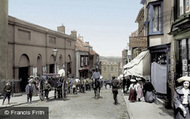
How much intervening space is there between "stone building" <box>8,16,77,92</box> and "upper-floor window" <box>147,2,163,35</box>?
33.8 ft

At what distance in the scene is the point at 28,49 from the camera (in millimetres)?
24391

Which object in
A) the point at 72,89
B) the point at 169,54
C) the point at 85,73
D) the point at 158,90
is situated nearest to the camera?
the point at 169,54

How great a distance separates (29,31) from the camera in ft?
80.4

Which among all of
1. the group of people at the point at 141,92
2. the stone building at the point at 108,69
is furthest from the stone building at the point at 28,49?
the stone building at the point at 108,69

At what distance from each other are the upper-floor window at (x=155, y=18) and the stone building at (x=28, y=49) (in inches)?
406

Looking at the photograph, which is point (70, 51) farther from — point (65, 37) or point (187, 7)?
point (187, 7)

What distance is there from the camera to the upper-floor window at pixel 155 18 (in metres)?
14.4

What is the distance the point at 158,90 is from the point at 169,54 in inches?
110

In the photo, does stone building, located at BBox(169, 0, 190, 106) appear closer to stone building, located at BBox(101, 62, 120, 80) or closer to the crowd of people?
the crowd of people

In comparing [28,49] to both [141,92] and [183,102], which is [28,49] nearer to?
[141,92]

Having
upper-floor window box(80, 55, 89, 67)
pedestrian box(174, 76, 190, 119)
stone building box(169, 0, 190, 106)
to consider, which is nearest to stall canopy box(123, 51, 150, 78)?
stone building box(169, 0, 190, 106)

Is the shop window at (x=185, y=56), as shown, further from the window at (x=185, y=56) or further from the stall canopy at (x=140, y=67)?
the stall canopy at (x=140, y=67)

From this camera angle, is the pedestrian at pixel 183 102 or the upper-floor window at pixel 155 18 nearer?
the pedestrian at pixel 183 102

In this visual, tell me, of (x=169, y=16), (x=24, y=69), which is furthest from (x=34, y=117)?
Result: (x=24, y=69)
